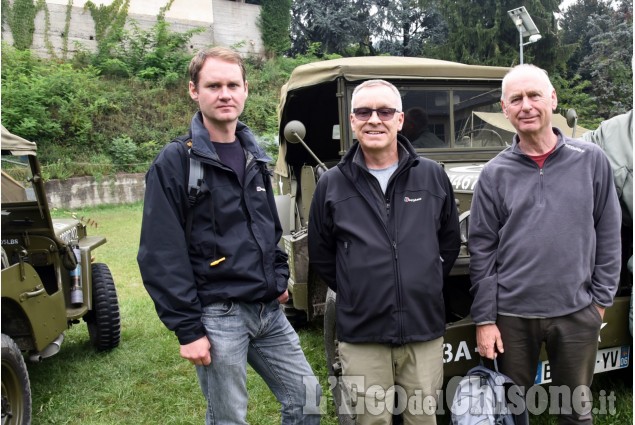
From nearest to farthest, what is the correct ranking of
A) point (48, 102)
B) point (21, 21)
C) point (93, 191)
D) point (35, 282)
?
point (35, 282), point (93, 191), point (48, 102), point (21, 21)

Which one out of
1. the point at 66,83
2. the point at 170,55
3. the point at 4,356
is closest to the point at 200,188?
the point at 4,356

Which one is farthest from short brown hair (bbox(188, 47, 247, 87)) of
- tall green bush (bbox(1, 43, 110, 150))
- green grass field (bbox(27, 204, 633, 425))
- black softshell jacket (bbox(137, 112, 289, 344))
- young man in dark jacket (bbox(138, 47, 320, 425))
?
tall green bush (bbox(1, 43, 110, 150))

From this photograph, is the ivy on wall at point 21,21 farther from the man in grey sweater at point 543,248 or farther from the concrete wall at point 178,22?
the man in grey sweater at point 543,248

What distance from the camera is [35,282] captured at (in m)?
3.64

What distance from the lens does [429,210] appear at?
2281 mm

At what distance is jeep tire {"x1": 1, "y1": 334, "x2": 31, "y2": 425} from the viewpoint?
10.2 feet

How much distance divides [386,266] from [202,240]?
0.69 m

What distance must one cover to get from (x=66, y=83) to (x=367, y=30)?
1730 centimetres

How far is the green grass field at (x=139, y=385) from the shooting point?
356 cm

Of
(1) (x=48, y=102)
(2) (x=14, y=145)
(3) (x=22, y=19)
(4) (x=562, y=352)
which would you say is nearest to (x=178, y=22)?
(3) (x=22, y=19)

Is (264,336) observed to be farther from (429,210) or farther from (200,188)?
(429,210)

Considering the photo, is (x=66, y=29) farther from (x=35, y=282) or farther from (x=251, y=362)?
(x=251, y=362)

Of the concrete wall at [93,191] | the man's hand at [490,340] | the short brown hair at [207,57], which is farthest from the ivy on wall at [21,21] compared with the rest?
the man's hand at [490,340]

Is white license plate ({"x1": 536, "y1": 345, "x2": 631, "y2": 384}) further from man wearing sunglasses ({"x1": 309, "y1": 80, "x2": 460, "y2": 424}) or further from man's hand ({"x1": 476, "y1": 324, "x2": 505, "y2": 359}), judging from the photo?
man wearing sunglasses ({"x1": 309, "y1": 80, "x2": 460, "y2": 424})
